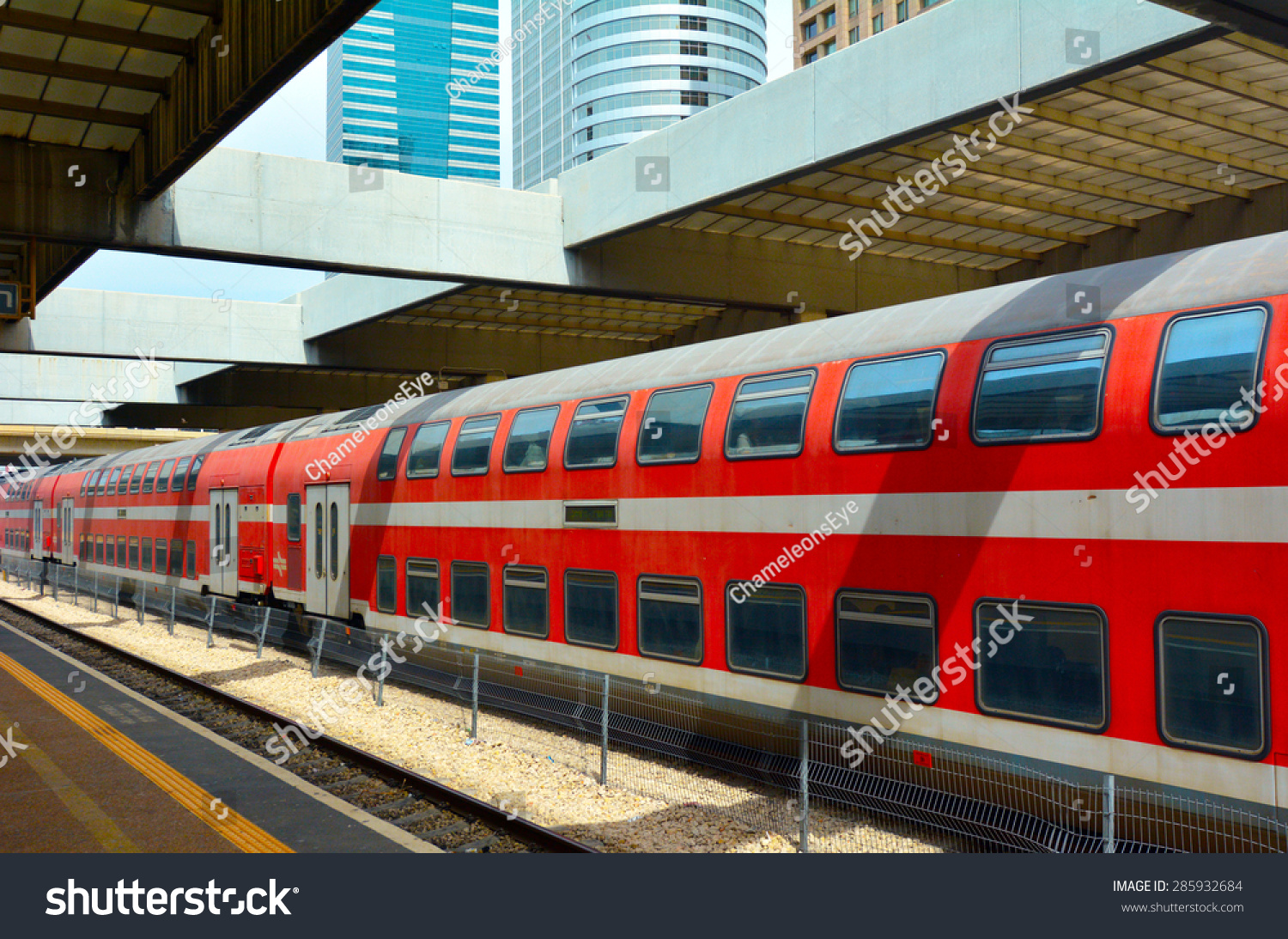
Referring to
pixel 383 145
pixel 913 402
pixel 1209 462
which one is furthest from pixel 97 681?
pixel 383 145

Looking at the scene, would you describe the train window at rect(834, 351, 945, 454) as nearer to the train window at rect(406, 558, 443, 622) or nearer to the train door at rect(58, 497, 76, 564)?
the train window at rect(406, 558, 443, 622)

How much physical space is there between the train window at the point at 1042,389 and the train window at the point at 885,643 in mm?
1593

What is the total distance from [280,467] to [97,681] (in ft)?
18.4

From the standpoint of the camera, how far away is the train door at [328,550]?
17938 millimetres

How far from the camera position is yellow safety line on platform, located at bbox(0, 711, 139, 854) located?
838cm

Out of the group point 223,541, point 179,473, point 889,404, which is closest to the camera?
point 889,404

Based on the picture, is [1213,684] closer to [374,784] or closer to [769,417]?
[769,417]

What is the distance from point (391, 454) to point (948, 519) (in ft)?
35.2

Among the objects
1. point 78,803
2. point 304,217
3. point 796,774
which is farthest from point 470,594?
point 304,217

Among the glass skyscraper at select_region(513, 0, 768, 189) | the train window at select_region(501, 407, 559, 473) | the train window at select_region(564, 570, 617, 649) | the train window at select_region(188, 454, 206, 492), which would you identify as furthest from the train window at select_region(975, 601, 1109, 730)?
the glass skyscraper at select_region(513, 0, 768, 189)

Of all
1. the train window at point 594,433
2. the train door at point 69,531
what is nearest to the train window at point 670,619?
the train window at point 594,433

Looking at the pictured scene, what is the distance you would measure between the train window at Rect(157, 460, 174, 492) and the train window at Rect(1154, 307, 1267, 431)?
26.4 meters

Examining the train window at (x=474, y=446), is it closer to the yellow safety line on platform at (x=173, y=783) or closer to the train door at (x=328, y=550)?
the train door at (x=328, y=550)

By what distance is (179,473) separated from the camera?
26891mm
